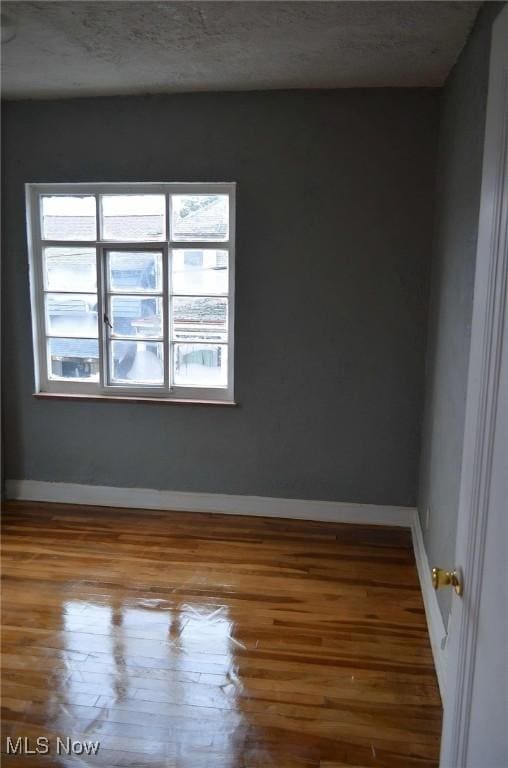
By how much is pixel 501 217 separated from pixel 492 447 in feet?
1.44

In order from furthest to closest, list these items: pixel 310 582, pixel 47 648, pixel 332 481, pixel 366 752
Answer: pixel 332 481, pixel 310 582, pixel 47 648, pixel 366 752

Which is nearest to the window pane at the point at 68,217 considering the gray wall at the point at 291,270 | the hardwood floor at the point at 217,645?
the gray wall at the point at 291,270

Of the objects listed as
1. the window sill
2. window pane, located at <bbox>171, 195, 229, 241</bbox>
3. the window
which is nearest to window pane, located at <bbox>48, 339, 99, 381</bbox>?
the window

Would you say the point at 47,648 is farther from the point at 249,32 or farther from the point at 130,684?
→ the point at 249,32

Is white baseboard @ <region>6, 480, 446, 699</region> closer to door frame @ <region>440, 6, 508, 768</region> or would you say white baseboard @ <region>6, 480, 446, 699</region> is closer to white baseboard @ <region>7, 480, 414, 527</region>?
white baseboard @ <region>7, 480, 414, 527</region>

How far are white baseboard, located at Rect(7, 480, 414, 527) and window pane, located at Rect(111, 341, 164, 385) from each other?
76 centimetres

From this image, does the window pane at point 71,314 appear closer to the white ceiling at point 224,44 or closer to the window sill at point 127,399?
the window sill at point 127,399

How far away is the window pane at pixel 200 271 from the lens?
138 inches

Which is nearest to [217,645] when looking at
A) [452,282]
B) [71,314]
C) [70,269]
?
[452,282]

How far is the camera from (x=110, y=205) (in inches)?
140

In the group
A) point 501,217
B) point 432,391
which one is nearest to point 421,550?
point 432,391

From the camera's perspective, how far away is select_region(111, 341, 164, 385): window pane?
3.68 metres

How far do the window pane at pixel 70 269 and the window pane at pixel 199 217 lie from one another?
61 cm

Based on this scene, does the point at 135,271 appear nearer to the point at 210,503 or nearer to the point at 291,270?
the point at 291,270
